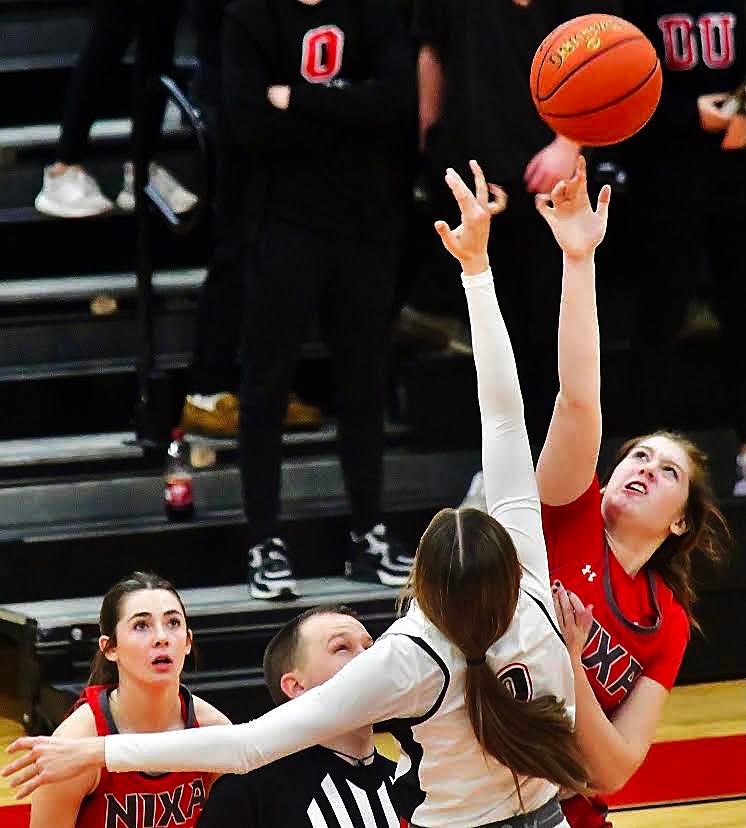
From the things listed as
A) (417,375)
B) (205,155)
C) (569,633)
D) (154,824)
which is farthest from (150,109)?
(569,633)

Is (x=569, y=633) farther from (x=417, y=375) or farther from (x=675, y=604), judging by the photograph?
(x=417, y=375)

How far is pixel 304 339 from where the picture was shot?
14.8 feet

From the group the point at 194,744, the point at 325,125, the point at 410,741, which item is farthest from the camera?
the point at 325,125

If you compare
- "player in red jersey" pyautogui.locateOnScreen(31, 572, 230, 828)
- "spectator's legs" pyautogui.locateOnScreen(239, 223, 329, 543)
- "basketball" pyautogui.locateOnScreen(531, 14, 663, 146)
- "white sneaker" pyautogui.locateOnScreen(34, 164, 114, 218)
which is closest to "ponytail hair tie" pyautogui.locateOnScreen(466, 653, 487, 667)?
"player in red jersey" pyautogui.locateOnScreen(31, 572, 230, 828)

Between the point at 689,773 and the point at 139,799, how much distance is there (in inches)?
71.4

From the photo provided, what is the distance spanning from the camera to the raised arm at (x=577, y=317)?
103 inches

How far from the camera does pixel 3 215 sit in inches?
222

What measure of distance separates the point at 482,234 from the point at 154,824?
1255mm

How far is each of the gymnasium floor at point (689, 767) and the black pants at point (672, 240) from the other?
31.9 inches

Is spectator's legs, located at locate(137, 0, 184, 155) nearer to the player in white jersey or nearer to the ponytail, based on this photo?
the player in white jersey

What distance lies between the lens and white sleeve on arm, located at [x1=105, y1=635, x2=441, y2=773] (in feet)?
7.44

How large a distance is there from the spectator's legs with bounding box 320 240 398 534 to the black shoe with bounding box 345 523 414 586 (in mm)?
162

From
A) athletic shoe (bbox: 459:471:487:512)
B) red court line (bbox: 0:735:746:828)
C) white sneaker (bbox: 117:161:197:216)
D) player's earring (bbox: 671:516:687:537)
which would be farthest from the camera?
white sneaker (bbox: 117:161:197:216)

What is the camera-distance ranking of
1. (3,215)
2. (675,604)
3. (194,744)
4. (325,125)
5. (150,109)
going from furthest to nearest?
(3,215) → (150,109) → (325,125) → (675,604) → (194,744)
